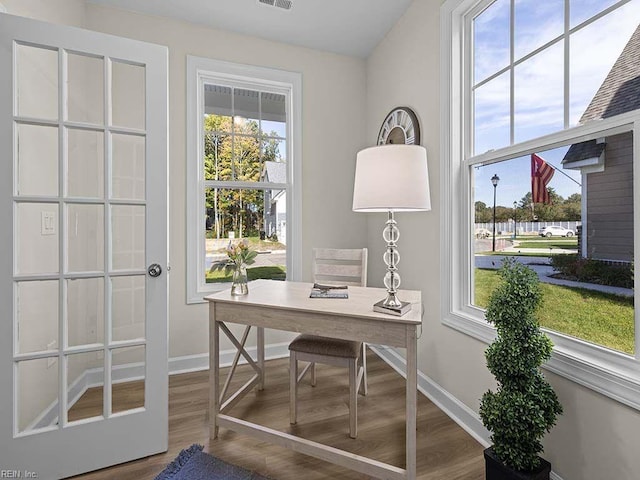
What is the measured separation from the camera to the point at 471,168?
2.07 m

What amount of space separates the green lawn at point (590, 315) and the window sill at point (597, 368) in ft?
0.13

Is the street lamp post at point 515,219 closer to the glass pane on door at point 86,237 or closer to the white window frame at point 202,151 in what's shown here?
the white window frame at point 202,151

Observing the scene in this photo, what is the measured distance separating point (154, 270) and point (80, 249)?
1.18 feet

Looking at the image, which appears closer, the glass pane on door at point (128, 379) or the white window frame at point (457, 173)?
the glass pane on door at point (128, 379)

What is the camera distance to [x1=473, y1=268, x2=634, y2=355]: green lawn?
1.27 m

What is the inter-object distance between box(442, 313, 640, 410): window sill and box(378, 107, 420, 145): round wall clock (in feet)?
5.30

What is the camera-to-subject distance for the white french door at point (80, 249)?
1510 mm

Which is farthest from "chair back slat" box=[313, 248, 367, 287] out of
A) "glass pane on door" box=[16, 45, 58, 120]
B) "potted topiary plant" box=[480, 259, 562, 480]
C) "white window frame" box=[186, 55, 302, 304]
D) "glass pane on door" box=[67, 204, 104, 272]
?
"glass pane on door" box=[16, 45, 58, 120]

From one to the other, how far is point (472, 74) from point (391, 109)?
871 millimetres

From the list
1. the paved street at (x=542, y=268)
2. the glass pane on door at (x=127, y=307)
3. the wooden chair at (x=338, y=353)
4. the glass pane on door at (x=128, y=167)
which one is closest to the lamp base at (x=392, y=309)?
the wooden chair at (x=338, y=353)

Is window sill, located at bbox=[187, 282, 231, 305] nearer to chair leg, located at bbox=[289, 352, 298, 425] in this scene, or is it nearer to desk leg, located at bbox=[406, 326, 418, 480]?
chair leg, located at bbox=[289, 352, 298, 425]

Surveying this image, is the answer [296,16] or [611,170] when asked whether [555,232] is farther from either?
[296,16]

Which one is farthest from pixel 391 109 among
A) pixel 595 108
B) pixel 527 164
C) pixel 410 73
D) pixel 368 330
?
pixel 368 330

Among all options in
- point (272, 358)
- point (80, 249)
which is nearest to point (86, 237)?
point (80, 249)
